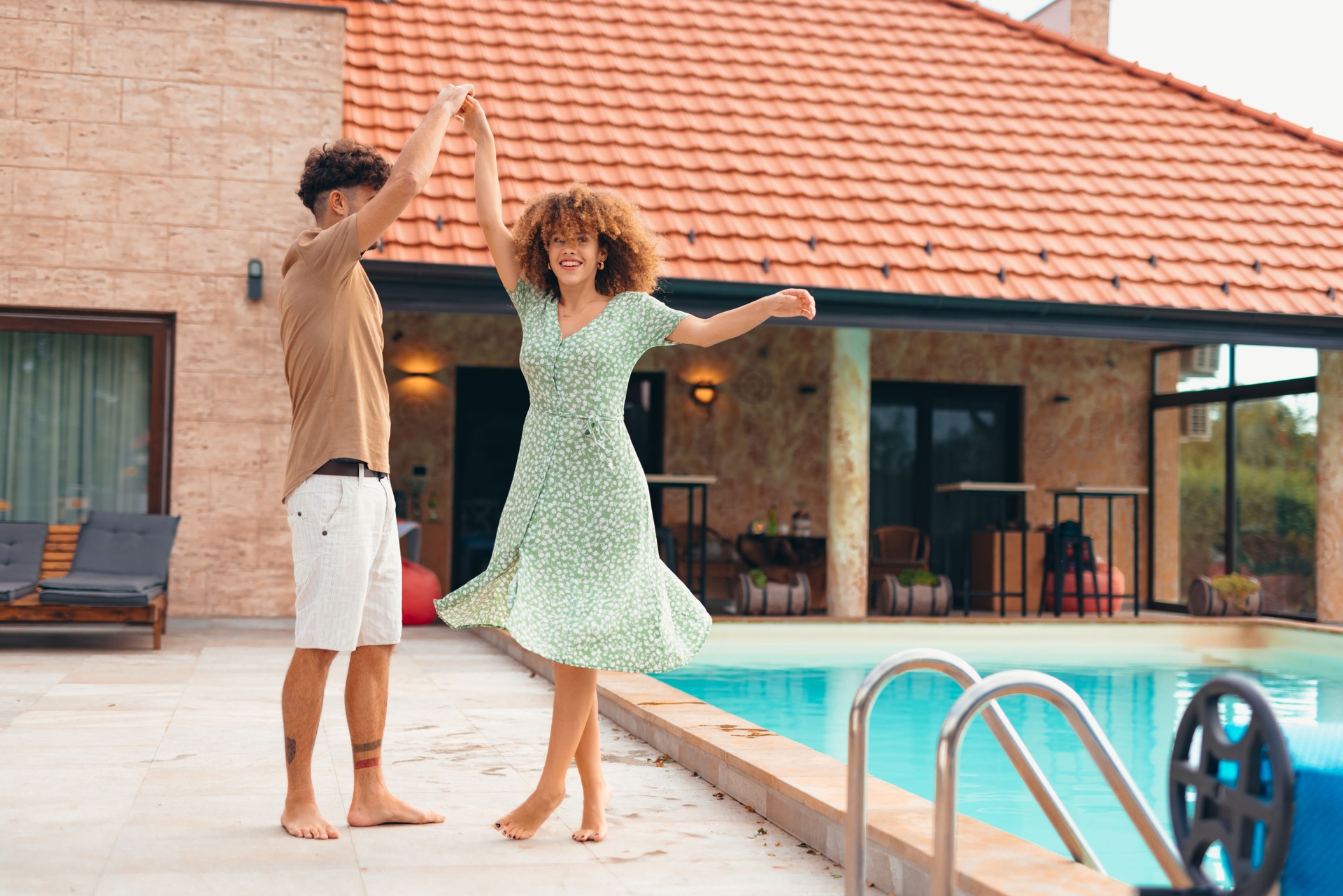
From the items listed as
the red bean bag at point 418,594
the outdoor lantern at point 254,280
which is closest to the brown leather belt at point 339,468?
the red bean bag at point 418,594

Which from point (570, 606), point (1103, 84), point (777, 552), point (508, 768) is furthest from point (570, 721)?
point (1103, 84)

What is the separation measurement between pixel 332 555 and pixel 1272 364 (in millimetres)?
10266

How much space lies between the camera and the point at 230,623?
845 centimetres

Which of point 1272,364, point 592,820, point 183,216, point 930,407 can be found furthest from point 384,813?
point 1272,364

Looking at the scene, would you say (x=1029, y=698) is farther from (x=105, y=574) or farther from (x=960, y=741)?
(x=105, y=574)

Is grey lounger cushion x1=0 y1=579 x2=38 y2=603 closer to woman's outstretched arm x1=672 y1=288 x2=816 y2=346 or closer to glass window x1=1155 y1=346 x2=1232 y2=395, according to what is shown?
woman's outstretched arm x1=672 y1=288 x2=816 y2=346

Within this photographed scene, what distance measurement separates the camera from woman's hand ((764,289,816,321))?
299 cm

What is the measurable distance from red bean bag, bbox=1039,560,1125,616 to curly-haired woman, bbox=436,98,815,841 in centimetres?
832

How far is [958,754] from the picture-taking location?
2309 mm

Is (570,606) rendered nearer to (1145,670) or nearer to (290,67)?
(1145,670)

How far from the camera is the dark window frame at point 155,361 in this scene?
8.70 meters

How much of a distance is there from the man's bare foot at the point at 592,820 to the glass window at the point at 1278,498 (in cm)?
949

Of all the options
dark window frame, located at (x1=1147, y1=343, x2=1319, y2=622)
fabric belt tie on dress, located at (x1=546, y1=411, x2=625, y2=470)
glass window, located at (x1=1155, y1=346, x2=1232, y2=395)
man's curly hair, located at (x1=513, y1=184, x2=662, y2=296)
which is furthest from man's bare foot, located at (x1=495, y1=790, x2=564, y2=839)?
glass window, located at (x1=1155, y1=346, x2=1232, y2=395)

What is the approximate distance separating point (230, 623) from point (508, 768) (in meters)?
5.02
